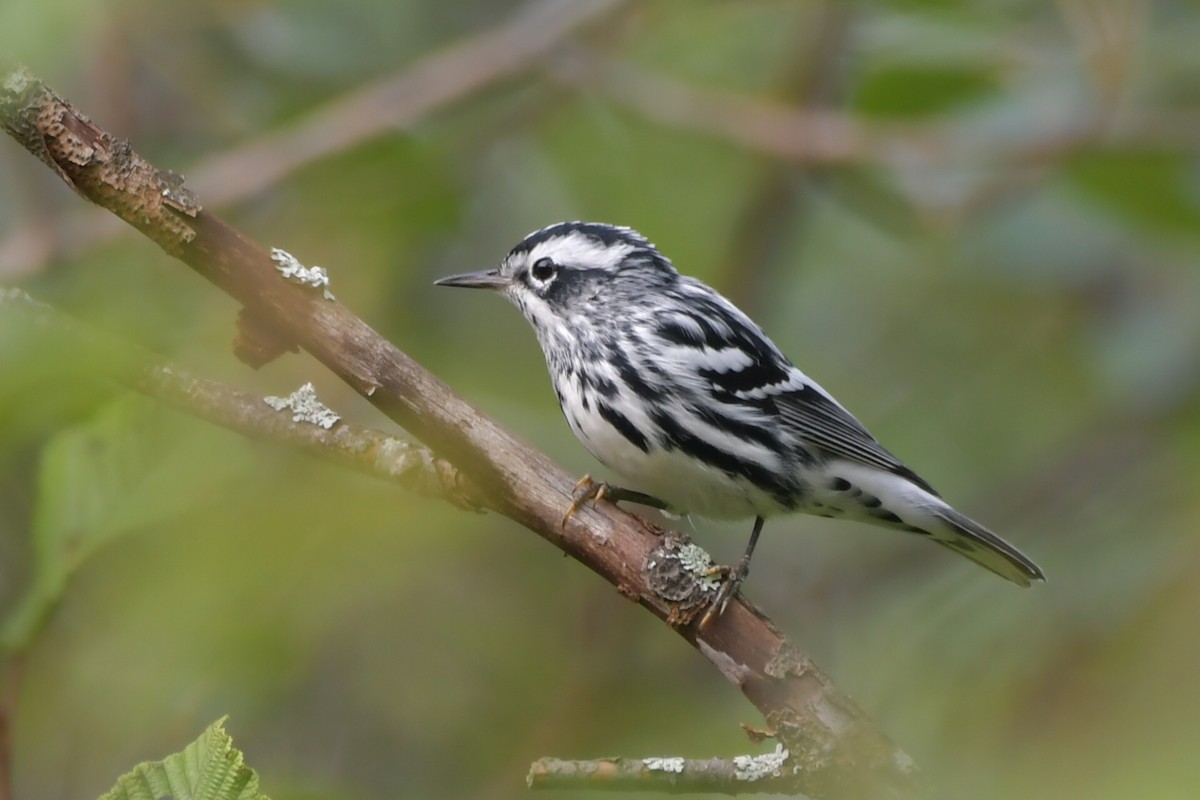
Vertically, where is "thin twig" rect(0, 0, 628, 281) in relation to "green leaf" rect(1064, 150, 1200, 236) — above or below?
above

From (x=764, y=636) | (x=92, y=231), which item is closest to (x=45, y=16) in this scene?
(x=764, y=636)

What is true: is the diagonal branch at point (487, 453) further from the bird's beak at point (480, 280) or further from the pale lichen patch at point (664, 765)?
the bird's beak at point (480, 280)

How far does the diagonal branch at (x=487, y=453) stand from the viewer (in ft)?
6.41

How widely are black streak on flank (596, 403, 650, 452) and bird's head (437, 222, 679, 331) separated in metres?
Answer: 0.51

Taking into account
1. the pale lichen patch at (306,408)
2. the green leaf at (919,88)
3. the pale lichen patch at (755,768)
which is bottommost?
the pale lichen patch at (755,768)

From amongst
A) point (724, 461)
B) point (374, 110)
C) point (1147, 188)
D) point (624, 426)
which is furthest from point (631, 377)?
point (1147, 188)

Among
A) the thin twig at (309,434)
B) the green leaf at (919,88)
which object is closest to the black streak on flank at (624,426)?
the thin twig at (309,434)

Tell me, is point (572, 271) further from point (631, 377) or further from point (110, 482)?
point (110, 482)

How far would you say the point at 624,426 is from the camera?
10.5 ft

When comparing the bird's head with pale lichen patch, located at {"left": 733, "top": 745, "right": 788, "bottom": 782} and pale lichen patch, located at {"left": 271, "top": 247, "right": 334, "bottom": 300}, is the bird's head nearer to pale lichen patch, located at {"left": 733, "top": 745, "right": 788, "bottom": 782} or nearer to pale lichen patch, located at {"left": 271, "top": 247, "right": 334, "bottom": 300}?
pale lichen patch, located at {"left": 271, "top": 247, "right": 334, "bottom": 300}

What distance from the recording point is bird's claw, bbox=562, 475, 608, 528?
2.27 meters

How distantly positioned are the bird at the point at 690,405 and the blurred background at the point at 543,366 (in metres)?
0.39

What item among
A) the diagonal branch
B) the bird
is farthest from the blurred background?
the bird

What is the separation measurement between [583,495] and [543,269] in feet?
5.28
